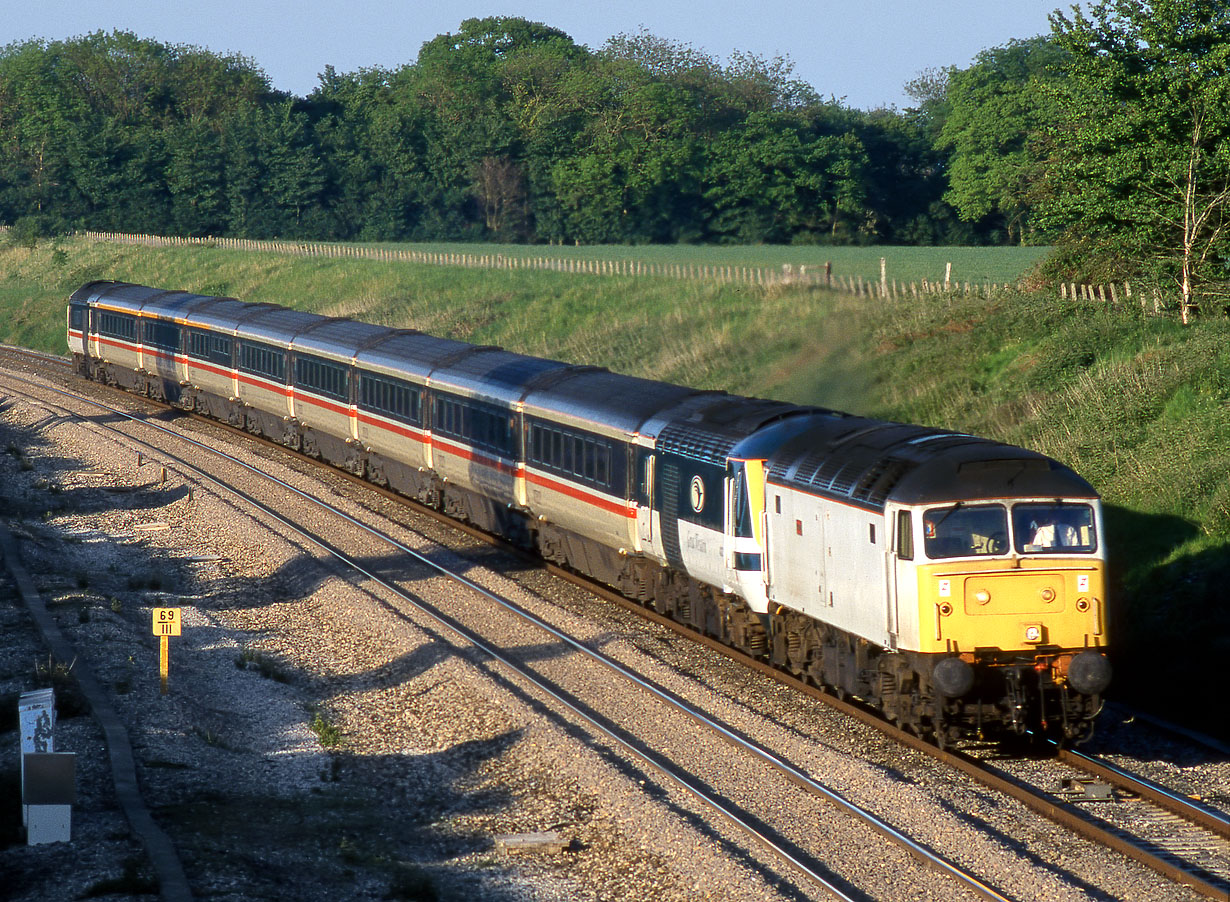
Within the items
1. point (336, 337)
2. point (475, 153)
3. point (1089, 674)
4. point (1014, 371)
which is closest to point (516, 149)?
point (475, 153)

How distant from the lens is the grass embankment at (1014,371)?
18.6m

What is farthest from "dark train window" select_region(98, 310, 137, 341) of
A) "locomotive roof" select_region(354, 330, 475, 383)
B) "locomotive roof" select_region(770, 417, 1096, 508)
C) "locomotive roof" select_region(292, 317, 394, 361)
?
"locomotive roof" select_region(770, 417, 1096, 508)

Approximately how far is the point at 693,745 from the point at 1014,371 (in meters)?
17.1

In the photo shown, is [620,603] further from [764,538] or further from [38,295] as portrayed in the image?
[38,295]

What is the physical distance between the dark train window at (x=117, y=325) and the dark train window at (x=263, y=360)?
905cm

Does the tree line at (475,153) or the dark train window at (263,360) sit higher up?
the tree line at (475,153)

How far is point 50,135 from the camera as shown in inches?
4254

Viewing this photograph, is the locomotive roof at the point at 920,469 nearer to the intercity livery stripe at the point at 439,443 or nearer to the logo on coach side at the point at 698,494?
the logo on coach side at the point at 698,494

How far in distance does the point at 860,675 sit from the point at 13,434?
29.7 metres

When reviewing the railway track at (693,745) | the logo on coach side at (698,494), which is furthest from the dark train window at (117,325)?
the logo on coach side at (698,494)

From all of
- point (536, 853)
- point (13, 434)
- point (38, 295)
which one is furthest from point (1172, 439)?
point (38, 295)

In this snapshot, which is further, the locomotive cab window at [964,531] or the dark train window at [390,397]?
the dark train window at [390,397]

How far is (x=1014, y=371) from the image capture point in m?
29.4

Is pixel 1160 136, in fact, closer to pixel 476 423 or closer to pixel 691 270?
pixel 476 423
